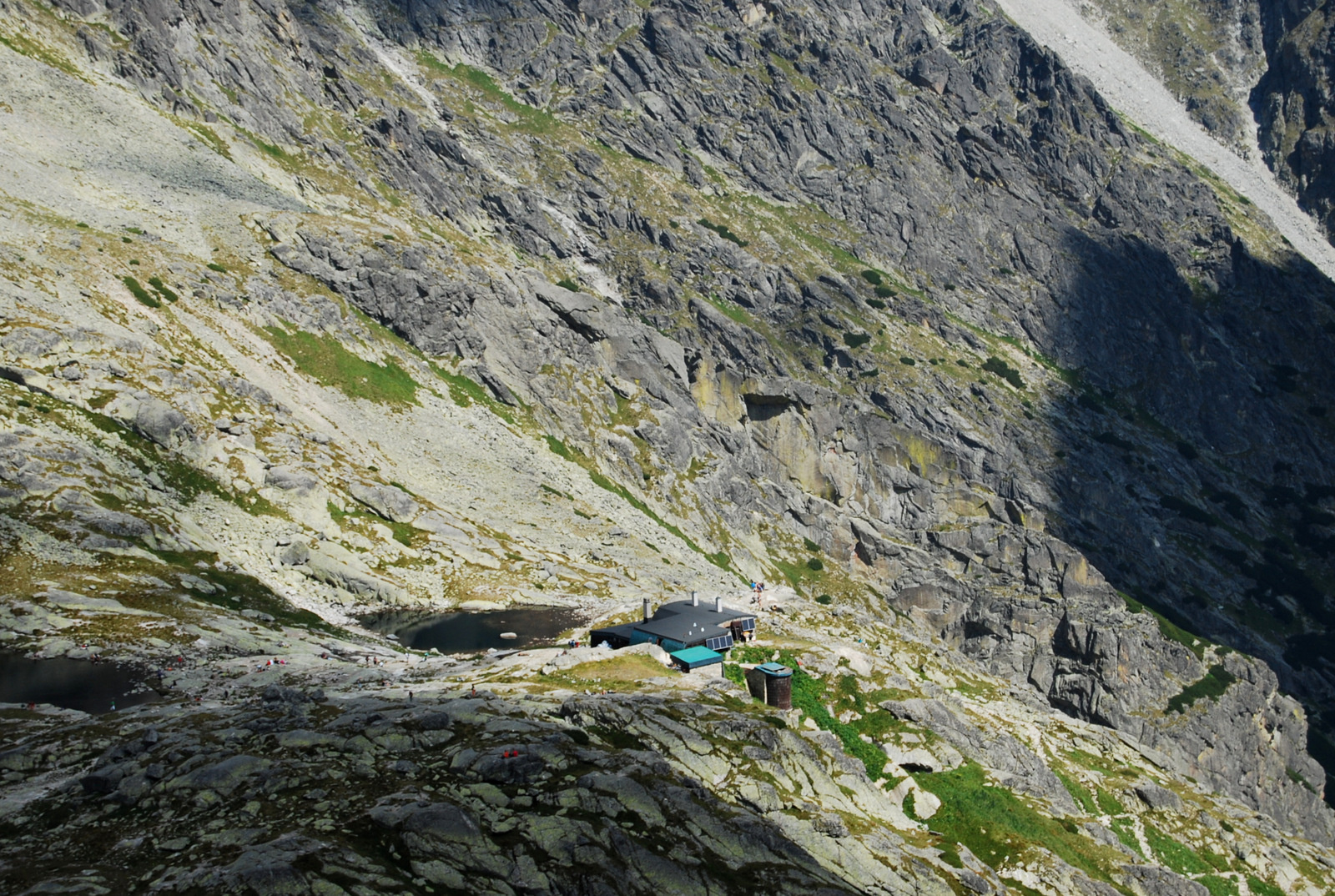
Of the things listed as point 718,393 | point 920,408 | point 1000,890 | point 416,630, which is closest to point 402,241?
point 718,393

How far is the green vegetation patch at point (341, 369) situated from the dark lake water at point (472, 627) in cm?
3100

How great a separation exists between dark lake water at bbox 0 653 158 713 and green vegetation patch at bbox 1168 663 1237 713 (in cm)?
11530

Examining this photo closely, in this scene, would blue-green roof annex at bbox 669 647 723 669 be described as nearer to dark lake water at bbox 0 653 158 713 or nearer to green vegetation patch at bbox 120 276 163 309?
dark lake water at bbox 0 653 158 713

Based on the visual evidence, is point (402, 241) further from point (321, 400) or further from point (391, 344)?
point (321, 400)

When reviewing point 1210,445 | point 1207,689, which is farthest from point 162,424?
point 1210,445

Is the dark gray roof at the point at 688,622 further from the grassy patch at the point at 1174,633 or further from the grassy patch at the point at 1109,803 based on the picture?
the grassy patch at the point at 1174,633

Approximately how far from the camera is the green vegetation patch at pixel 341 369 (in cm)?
7269

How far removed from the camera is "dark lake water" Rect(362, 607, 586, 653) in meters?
45.8

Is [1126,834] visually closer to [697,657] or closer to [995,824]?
[995,824]

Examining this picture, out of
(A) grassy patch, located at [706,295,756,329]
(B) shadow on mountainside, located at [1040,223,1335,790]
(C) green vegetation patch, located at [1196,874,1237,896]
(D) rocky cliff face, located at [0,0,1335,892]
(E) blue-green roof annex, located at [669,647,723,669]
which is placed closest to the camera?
(E) blue-green roof annex, located at [669,647,723,669]

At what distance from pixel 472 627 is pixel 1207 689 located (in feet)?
339

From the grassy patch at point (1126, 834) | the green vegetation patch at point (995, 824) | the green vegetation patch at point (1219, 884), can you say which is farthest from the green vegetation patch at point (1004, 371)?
the green vegetation patch at point (995, 824)

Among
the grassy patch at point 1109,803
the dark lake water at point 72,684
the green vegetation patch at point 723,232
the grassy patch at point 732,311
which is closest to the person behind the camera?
the dark lake water at point 72,684

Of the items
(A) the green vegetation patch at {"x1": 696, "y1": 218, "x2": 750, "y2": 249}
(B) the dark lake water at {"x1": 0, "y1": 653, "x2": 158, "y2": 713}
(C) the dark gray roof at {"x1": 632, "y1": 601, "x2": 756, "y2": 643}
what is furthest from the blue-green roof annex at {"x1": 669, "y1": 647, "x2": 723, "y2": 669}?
(A) the green vegetation patch at {"x1": 696, "y1": 218, "x2": 750, "y2": 249}
